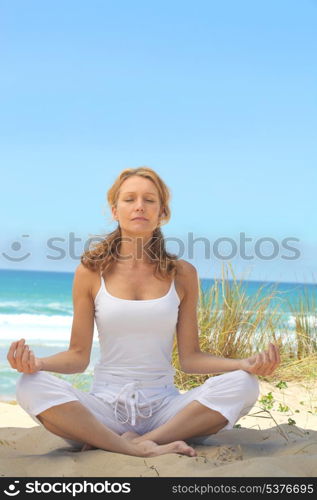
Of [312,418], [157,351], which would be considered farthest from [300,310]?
[157,351]

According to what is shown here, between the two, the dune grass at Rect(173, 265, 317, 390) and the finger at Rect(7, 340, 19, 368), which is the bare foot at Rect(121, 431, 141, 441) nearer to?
the finger at Rect(7, 340, 19, 368)

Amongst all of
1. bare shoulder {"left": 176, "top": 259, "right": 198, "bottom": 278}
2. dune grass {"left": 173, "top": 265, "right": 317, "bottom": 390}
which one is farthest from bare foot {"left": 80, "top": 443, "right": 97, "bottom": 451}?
dune grass {"left": 173, "top": 265, "right": 317, "bottom": 390}

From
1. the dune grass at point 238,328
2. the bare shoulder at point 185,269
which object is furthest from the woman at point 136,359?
the dune grass at point 238,328

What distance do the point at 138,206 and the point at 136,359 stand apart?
0.71 metres

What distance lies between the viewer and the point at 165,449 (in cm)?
269

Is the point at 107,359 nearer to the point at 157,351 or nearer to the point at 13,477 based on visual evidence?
the point at 157,351

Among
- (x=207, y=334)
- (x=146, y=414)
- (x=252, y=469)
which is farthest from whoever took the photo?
(x=207, y=334)

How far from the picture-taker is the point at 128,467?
2.50 metres

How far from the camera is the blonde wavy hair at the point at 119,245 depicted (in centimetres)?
308

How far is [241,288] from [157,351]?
2.70 meters

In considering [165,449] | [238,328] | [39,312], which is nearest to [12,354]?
[165,449]

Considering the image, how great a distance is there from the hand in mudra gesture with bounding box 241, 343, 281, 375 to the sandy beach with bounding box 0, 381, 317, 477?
36 cm

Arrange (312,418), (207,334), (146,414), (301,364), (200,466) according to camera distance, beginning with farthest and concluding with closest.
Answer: (301,364) < (207,334) < (312,418) < (146,414) < (200,466)

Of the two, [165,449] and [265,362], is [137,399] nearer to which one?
[165,449]
